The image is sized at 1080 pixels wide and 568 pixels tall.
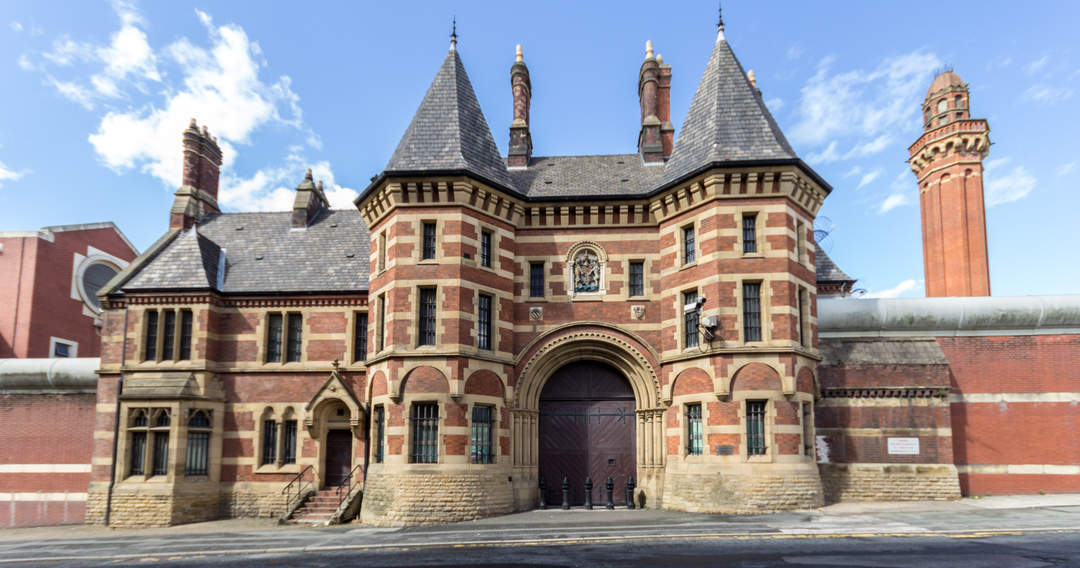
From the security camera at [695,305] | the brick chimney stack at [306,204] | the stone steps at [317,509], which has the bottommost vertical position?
the stone steps at [317,509]

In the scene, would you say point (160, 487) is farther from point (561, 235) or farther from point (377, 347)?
point (561, 235)

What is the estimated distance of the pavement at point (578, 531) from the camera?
15773 millimetres

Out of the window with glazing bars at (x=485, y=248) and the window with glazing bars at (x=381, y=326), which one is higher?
the window with glazing bars at (x=485, y=248)

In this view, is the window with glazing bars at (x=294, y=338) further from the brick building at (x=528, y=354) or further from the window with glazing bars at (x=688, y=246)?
the window with glazing bars at (x=688, y=246)

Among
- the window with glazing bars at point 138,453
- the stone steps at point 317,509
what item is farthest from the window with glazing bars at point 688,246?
the window with glazing bars at point 138,453

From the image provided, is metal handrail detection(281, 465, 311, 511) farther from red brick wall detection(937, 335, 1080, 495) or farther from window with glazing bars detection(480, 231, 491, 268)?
red brick wall detection(937, 335, 1080, 495)

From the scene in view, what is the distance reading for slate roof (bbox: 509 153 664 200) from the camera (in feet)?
78.3

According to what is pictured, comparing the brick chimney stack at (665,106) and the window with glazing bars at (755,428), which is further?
the brick chimney stack at (665,106)

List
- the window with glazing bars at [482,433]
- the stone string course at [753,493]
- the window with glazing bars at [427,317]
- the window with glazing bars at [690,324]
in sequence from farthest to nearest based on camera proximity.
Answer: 1. the window with glazing bars at [690,324]
2. the window with glazing bars at [427,317]
3. the window with glazing bars at [482,433]
4. the stone string course at [753,493]

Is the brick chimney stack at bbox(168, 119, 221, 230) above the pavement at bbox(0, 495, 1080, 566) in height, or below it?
above

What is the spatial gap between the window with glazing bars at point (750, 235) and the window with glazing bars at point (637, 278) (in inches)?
142

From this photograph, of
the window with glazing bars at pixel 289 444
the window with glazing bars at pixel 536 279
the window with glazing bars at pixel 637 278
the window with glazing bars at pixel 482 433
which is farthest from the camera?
the window with glazing bars at pixel 289 444

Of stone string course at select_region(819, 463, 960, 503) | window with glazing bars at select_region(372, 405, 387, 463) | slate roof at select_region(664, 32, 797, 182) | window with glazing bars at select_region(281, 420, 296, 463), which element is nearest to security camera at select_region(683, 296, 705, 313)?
slate roof at select_region(664, 32, 797, 182)

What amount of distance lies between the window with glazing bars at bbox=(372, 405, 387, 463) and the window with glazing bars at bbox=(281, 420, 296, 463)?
4434mm
